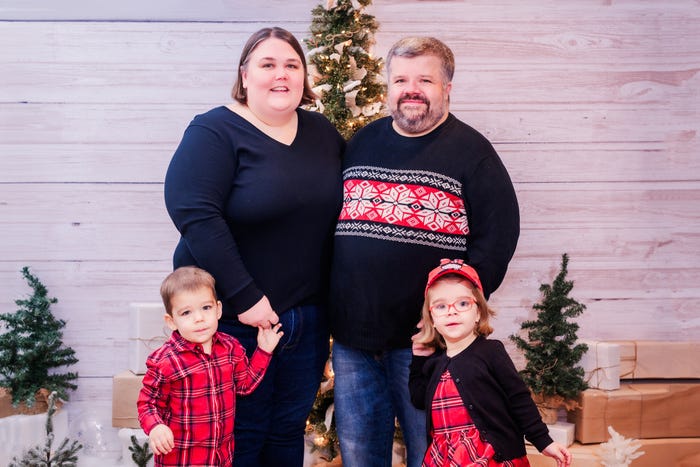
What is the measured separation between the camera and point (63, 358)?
2889 mm

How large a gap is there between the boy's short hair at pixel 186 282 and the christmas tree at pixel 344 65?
856 mm

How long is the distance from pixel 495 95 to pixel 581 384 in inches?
49.4

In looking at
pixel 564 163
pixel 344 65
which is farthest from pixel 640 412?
pixel 344 65

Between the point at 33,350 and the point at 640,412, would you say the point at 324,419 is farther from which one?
the point at 640,412

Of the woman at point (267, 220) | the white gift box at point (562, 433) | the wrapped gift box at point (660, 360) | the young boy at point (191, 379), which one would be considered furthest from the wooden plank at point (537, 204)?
the young boy at point (191, 379)

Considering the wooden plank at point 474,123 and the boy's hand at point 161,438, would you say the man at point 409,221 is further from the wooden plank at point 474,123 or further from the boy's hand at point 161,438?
the wooden plank at point 474,123

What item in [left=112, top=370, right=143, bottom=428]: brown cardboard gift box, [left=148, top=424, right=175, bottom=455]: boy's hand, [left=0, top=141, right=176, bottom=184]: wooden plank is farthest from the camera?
[left=0, top=141, right=176, bottom=184]: wooden plank

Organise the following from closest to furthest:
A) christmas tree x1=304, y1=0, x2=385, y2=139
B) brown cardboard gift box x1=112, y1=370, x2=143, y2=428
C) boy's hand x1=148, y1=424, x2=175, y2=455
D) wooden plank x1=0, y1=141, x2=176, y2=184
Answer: boy's hand x1=148, y1=424, x2=175, y2=455, christmas tree x1=304, y1=0, x2=385, y2=139, brown cardboard gift box x1=112, y1=370, x2=143, y2=428, wooden plank x1=0, y1=141, x2=176, y2=184

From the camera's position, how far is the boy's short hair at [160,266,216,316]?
185cm

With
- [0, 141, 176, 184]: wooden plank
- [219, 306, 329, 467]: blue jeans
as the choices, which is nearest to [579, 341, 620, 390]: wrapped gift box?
[219, 306, 329, 467]: blue jeans

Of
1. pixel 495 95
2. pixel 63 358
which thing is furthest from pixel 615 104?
pixel 63 358

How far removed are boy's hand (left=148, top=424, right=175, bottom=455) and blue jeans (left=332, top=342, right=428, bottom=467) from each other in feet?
1.77

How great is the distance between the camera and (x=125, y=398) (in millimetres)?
2793

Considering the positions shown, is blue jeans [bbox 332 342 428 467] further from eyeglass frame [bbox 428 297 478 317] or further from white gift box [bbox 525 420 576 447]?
white gift box [bbox 525 420 576 447]
